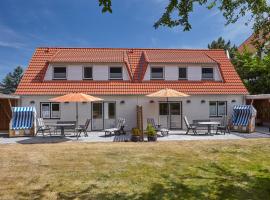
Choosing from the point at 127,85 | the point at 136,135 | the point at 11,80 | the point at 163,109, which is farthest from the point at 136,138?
the point at 11,80

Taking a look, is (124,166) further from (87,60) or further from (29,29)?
(29,29)

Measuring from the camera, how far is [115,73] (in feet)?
74.5

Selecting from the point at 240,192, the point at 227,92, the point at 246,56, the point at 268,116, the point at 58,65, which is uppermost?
the point at 246,56

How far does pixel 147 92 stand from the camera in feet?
70.7

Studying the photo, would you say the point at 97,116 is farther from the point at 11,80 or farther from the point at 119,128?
the point at 11,80

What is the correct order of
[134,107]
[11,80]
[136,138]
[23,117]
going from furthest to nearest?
1. [11,80]
2. [134,107]
3. [23,117]
4. [136,138]

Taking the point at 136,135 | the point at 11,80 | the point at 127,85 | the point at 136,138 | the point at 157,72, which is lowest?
the point at 136,138

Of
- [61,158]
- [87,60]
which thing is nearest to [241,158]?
[61,158]

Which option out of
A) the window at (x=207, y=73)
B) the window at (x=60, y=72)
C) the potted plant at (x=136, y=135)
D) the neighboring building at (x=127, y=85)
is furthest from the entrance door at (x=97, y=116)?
the window at (x=207, y=73)

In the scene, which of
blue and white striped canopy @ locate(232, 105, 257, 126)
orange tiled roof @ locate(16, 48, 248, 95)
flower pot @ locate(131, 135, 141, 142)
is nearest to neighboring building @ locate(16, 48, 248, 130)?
orange tiled roof @ locate(16, 48, 248, 95)

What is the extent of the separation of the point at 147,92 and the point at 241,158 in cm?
1117

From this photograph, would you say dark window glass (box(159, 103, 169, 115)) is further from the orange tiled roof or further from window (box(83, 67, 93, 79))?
window (box(83, 67, 93, 79))

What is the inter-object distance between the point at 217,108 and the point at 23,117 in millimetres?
14514

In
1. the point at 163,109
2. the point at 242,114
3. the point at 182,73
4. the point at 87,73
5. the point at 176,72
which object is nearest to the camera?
the point at 242,114
